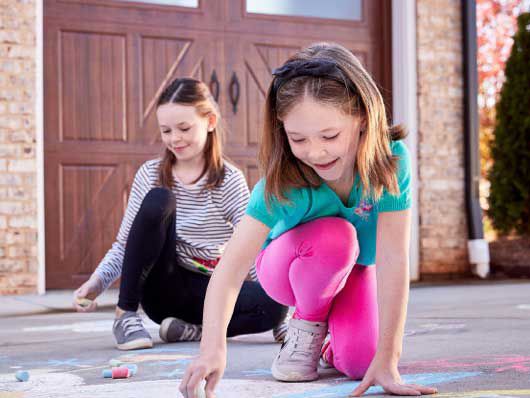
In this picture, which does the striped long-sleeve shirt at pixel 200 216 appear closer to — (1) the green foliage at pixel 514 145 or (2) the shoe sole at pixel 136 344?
(2) the shoe sole at pixel 136 344

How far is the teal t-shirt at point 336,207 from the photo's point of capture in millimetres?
2059

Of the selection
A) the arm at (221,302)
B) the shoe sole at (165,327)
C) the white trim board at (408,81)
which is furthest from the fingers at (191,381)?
the white trim board at (408,81)

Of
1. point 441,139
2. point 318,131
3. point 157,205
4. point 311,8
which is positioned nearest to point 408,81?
point 441,139

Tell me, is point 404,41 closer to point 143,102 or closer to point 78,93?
point 143,102

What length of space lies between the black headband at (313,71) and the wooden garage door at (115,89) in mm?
4046

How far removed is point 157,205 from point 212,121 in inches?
20.8

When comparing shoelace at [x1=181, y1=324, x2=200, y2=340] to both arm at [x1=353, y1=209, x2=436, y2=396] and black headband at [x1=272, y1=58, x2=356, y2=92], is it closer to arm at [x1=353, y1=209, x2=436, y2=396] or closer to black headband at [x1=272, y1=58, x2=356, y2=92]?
arm at [x1=353, y1=209, x2=436, y2=396]

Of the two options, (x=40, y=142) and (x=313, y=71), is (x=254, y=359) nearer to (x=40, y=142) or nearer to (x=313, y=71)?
(x=313, y=71)

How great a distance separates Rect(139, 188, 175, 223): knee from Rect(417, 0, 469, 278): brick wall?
4.13m

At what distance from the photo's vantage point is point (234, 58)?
6.34 m

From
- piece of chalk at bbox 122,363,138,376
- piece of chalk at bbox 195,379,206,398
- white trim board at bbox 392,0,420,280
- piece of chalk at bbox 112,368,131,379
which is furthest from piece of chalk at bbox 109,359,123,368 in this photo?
white trim board at bbox 392,0,420,280

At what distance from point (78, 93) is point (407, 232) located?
423 centimetres

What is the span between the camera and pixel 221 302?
190cm

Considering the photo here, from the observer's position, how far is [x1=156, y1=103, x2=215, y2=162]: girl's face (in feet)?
10.3
